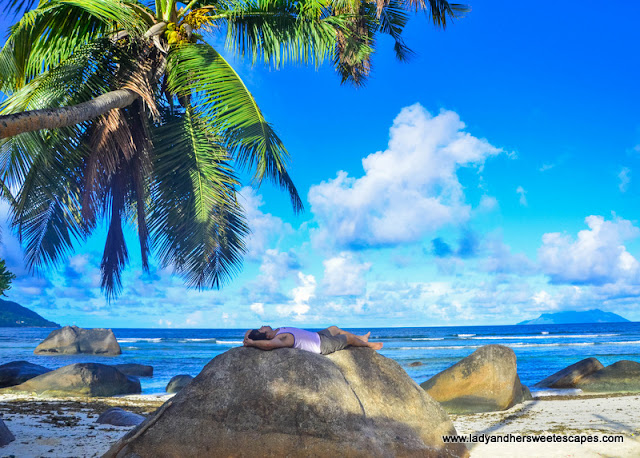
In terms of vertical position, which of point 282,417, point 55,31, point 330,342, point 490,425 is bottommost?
point 490,425

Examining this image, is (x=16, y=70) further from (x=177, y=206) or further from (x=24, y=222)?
(x=177, y=206)

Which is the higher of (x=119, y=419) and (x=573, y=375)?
(x=119, y=419)

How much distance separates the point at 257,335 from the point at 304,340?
0.52m

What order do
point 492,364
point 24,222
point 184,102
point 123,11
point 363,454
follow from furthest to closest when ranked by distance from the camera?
1. point 492,364
2. point 184,102
3. point 24,222
4. point 123,11
5. point 363,454

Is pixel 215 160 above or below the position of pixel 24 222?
above

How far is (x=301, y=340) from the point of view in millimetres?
5137

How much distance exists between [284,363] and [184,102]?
6.49 metres

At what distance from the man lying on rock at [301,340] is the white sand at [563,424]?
2.12 metres

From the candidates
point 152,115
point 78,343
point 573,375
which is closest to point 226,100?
point 152,115

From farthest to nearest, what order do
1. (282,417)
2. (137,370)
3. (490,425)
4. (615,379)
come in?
(137,370) → (615,379) → (490,425) → (282,417)

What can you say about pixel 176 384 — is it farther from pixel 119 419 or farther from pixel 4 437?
pixel 4 437

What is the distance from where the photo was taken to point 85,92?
805cm

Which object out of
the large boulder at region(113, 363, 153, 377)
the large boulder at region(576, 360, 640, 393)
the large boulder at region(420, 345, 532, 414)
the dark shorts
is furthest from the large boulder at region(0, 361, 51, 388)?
the large boulder at region(576, 360, 640, 393)

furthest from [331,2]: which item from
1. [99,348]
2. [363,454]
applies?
[99,348]
